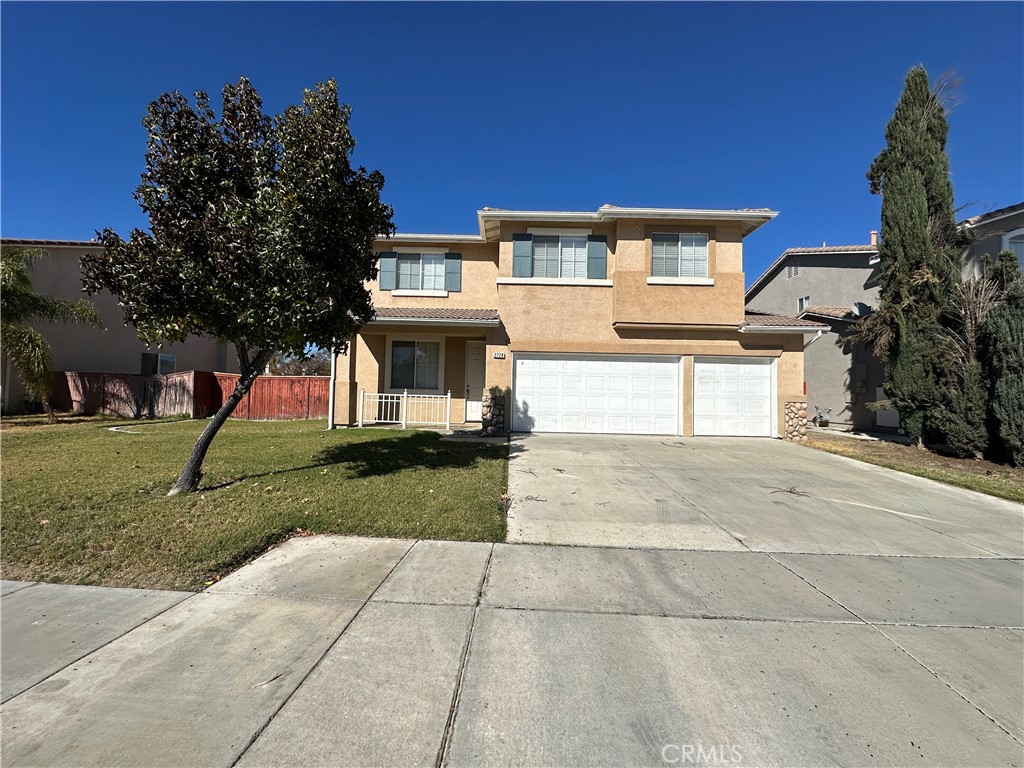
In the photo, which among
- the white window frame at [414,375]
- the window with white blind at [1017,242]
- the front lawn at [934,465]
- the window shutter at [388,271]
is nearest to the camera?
the front lawn at [934,465]

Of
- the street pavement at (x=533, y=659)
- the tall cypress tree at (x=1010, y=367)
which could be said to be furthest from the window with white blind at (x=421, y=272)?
the tall cypress tree at (x=1010, y=367)

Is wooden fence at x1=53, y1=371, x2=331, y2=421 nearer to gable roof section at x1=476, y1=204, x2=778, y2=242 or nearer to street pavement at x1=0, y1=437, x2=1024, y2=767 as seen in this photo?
gable roof section at x1=476, y1=204, x2=778, y2=242

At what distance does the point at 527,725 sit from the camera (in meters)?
2.32

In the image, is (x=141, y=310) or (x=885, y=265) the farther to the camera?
(x=885, y=265)

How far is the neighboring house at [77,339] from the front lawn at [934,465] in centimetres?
1882

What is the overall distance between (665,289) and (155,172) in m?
11.0

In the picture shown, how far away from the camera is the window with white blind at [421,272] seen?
48.0 feet

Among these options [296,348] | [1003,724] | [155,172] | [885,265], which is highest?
[885,265]

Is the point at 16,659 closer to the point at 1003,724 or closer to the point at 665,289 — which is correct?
the point at 1003,724

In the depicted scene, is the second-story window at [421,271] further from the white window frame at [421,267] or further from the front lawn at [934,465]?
the front lawn at [934,465]

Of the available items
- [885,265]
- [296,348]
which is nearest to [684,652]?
[296,348]

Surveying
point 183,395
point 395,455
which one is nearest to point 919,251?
point 395,455

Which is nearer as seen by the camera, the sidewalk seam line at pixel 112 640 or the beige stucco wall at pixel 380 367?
the sidewalk seam line at pixel 112 640

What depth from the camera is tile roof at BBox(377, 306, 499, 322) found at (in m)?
12.1
